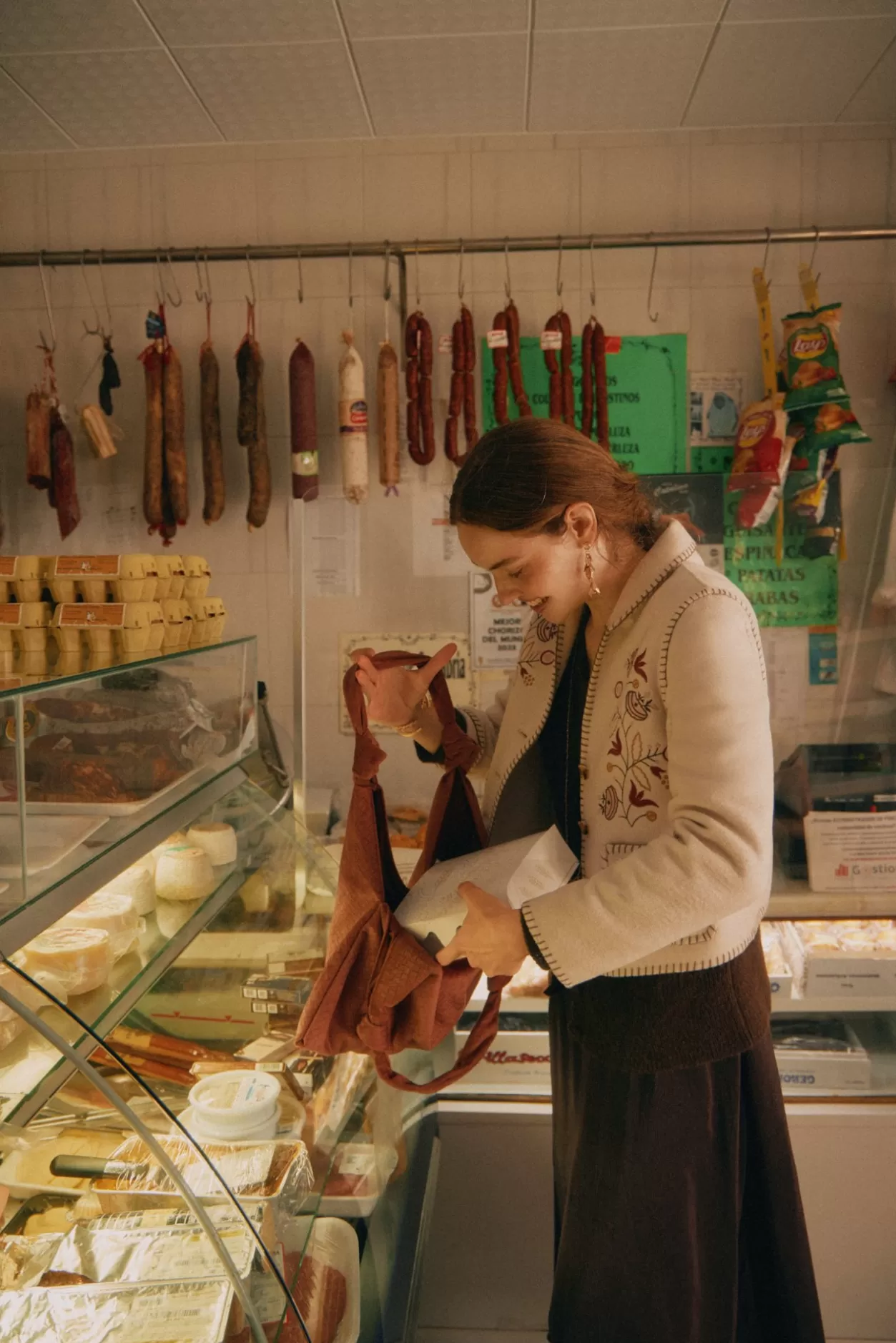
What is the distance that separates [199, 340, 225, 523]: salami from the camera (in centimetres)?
356

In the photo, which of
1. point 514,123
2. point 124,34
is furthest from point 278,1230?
point 514,123

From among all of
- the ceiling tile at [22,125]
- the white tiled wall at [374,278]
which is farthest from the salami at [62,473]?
the ceiling tile at [22,125]

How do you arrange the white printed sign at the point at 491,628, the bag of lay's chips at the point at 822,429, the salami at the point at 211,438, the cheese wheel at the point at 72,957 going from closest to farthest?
the cheese wheel at the point at 72,957, the bag of lay's chips at the point at 822,429, the salami at the point at 211,438, the white printed sign at the point at 491,628

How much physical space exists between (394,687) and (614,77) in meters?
2.32

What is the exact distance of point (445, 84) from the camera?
10.3 ft

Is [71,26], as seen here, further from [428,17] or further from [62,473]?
[62,473]

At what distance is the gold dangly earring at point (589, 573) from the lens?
171 centimetres

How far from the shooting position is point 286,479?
3801mm

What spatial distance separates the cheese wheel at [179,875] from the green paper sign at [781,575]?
2.42 meters

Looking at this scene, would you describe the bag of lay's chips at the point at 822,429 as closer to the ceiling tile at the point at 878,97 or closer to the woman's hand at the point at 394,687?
the ceiling tile at the point at 878,97

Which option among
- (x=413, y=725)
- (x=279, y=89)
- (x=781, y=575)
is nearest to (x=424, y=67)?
(x=279, y=89)

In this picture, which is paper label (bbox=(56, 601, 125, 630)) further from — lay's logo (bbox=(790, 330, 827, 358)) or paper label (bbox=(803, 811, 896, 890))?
lay's logo (bbox=(790, 330, 827, 358))

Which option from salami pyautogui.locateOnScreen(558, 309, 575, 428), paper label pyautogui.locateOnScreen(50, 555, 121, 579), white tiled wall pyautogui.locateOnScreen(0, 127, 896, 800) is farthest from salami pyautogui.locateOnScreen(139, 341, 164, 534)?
paper label pyautogui.locateOnScreen(50, 555, 121, 579)

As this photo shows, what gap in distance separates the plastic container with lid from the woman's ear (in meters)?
1.05
